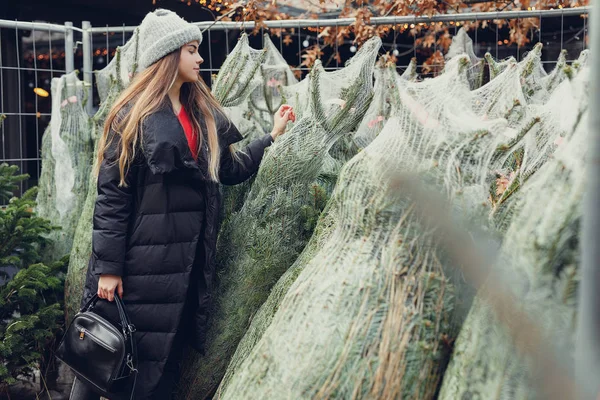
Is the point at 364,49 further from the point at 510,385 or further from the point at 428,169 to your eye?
the point at 510,385

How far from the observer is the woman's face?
11.1 ft

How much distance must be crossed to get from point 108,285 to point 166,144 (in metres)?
0.65

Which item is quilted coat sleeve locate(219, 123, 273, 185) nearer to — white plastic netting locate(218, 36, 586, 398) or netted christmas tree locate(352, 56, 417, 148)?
netted christmas tree locate(352, 56, 417, 148)

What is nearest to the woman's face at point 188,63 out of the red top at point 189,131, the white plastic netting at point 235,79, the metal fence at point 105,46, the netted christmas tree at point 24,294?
the red top at point 189,131

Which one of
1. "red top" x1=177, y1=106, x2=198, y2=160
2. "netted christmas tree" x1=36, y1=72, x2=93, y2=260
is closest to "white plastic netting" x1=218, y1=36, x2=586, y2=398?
"red top" x1=177, y1=106, x2=198, y2=160

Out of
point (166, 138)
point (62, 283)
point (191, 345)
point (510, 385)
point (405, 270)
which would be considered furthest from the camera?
point (62, 283)

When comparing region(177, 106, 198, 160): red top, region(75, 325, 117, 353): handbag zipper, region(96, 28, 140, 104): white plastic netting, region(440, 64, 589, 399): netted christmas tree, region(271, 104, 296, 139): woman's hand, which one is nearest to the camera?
region(440, 64, 589, 399): netted christmas tree

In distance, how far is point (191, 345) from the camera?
3.41 metres

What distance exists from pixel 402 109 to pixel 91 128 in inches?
112

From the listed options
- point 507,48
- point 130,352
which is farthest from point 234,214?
point 507,48

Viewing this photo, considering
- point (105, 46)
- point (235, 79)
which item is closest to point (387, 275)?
point (235, 79)

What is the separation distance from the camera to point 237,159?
3.55 metres

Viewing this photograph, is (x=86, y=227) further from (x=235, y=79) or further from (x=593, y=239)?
(x=593, y=239)

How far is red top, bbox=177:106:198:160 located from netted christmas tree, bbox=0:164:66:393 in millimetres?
1205
